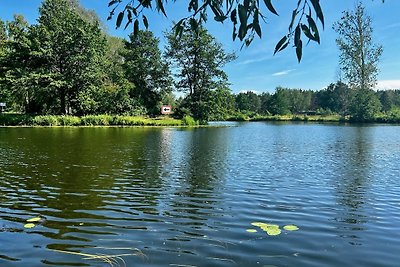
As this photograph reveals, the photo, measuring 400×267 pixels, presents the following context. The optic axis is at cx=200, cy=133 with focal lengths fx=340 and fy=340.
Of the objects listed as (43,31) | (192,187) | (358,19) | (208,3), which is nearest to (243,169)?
(192,187)

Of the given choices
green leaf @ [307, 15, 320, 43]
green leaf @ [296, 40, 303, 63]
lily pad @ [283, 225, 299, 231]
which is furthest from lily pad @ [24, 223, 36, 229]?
green leaf @ [307, 15, 320, 43]

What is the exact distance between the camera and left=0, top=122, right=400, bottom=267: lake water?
17.3 feet

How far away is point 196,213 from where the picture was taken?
25.6 feet

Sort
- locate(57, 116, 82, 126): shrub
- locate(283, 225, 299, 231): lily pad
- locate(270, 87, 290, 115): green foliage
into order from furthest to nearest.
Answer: locate(270, 87, 290, 115): green foliage
locate(57, 116, 82, 126): shrub
locate(283, 225, 299, 231): lily pad

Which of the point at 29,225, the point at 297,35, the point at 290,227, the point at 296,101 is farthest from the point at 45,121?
the point at 296,101

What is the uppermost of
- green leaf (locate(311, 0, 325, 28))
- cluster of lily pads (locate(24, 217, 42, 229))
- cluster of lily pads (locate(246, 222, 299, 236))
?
green leaf (locate(311, 0, 325, 28))

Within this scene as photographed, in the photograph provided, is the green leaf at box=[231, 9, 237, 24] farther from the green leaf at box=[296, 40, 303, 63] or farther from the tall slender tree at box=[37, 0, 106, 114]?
the tall slender tree at box=[37, 0, 106, 114]

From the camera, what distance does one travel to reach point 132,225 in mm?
6750

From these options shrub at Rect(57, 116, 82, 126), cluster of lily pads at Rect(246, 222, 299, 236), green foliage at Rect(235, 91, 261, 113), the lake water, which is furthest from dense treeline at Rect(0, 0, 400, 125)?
green foliage at Rect(235, 91, 261, 113)

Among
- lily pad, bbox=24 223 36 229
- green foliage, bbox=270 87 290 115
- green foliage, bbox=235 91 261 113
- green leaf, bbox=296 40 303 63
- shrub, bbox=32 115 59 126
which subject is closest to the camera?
green leaf, bbox=296 40 303 63

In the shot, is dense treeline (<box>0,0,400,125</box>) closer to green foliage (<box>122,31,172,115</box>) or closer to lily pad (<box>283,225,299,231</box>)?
green foliage (<box>122,31,172,115</box>)

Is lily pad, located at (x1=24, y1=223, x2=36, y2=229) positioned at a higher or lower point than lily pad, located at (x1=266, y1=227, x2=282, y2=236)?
higher

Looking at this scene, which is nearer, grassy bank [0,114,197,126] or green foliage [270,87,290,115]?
grassy bank [0,114,197,126]

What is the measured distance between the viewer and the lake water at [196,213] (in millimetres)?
5277
